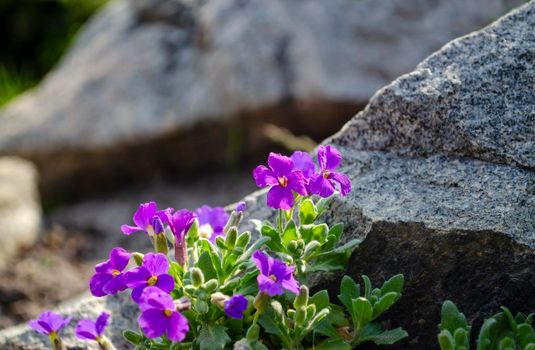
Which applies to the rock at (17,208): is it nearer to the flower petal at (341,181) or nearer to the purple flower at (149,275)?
the purple flower at (149,275)

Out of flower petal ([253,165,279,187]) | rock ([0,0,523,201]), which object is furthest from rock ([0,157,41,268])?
flower petal ([253,165,279,187])

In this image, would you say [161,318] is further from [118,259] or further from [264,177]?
[264,177]

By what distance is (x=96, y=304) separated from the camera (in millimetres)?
2311

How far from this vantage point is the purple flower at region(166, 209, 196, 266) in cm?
172

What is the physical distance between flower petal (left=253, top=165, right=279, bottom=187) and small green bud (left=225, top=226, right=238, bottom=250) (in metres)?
0.12

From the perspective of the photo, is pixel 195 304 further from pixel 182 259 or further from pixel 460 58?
pixel 460 58

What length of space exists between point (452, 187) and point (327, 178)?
37 cm

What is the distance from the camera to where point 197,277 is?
163cm

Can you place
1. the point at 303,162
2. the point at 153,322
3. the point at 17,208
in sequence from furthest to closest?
1. the point at 17,208
2. the point at 303,162
3. the point at 153,322

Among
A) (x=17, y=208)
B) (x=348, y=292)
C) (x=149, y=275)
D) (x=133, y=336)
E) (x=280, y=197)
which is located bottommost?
(x=17, y=208)

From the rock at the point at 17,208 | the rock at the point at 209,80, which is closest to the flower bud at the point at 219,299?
the rock at the point at 209,80

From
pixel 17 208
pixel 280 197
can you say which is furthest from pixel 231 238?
pixel 17 208

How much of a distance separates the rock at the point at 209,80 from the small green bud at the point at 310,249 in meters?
2.66

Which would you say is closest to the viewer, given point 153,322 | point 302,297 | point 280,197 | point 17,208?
point 153,322
